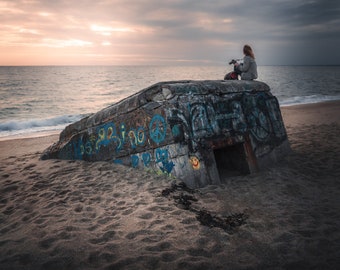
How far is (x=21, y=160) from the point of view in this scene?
20.8 feet

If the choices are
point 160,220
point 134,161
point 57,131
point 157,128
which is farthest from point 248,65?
point 57,131

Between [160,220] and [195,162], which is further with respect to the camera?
[195,162]

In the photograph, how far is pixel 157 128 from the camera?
4.12m

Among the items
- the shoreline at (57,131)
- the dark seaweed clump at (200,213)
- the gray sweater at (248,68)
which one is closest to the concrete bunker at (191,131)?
the dark seaweed clump at (200,213)

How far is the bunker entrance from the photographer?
460 centimetres

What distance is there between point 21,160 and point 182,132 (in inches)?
189

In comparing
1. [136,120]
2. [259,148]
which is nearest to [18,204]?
[136,120]

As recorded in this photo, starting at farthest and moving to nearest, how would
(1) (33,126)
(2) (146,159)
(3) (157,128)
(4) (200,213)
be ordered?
(1) (33,126) → (2) (146,159) → (3) (157,128) → (4) (200,213)

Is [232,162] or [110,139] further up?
[110,139]

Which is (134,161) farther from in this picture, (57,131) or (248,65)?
(57,131)

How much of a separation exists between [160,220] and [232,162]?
2.31m

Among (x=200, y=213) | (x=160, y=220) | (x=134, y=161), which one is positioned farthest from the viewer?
(x=134, y=161)

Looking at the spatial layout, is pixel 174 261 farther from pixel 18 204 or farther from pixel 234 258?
pixel 18 204

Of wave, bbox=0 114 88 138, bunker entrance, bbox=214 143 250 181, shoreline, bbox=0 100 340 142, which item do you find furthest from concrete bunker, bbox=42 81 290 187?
wave, bbox=0 114 88 138
